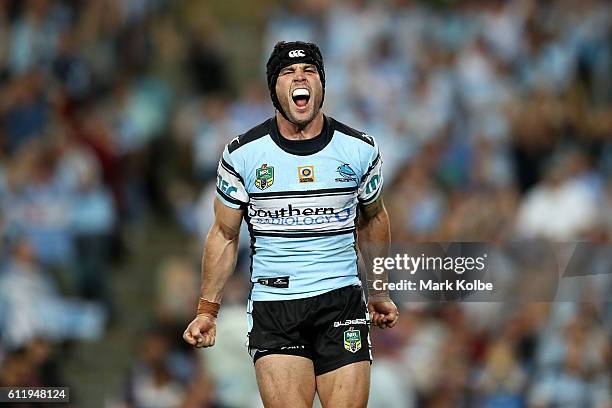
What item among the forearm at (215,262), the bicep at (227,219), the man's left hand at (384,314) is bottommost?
the man's left hand at (384,314)

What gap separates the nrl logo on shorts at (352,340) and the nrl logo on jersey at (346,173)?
0.74 m

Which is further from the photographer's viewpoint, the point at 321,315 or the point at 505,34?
the point at 505,34

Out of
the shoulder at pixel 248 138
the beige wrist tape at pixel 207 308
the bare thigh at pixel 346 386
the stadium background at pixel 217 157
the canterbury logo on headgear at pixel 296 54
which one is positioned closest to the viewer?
the bare thigh at pixel 346 386

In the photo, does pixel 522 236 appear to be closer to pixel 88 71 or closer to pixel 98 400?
pixel 98 400

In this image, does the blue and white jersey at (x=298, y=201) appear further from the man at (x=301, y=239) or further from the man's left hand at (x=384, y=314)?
the man's left hand at (x=384, y=314)

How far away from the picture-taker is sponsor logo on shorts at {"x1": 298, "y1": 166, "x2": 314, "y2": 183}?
6.64 m

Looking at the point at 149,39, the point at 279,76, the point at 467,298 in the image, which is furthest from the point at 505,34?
the point at 279,76

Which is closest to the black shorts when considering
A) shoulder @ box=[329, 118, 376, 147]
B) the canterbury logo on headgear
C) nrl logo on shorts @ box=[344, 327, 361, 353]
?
nrl logo on shorts @ box=[344, 327, 361, 353]

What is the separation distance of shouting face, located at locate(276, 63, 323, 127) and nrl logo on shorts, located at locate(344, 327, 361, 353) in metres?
1.06

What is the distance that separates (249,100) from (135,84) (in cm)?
148

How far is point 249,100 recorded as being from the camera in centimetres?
1369

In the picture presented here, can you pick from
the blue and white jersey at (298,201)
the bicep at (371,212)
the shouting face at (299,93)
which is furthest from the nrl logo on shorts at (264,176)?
the bicep at (371,212)

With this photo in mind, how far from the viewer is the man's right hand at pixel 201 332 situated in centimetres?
666

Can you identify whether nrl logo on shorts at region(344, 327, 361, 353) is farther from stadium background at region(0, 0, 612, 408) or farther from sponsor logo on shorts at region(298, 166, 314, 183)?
stadium background at region(0, 0, 612, 408)
